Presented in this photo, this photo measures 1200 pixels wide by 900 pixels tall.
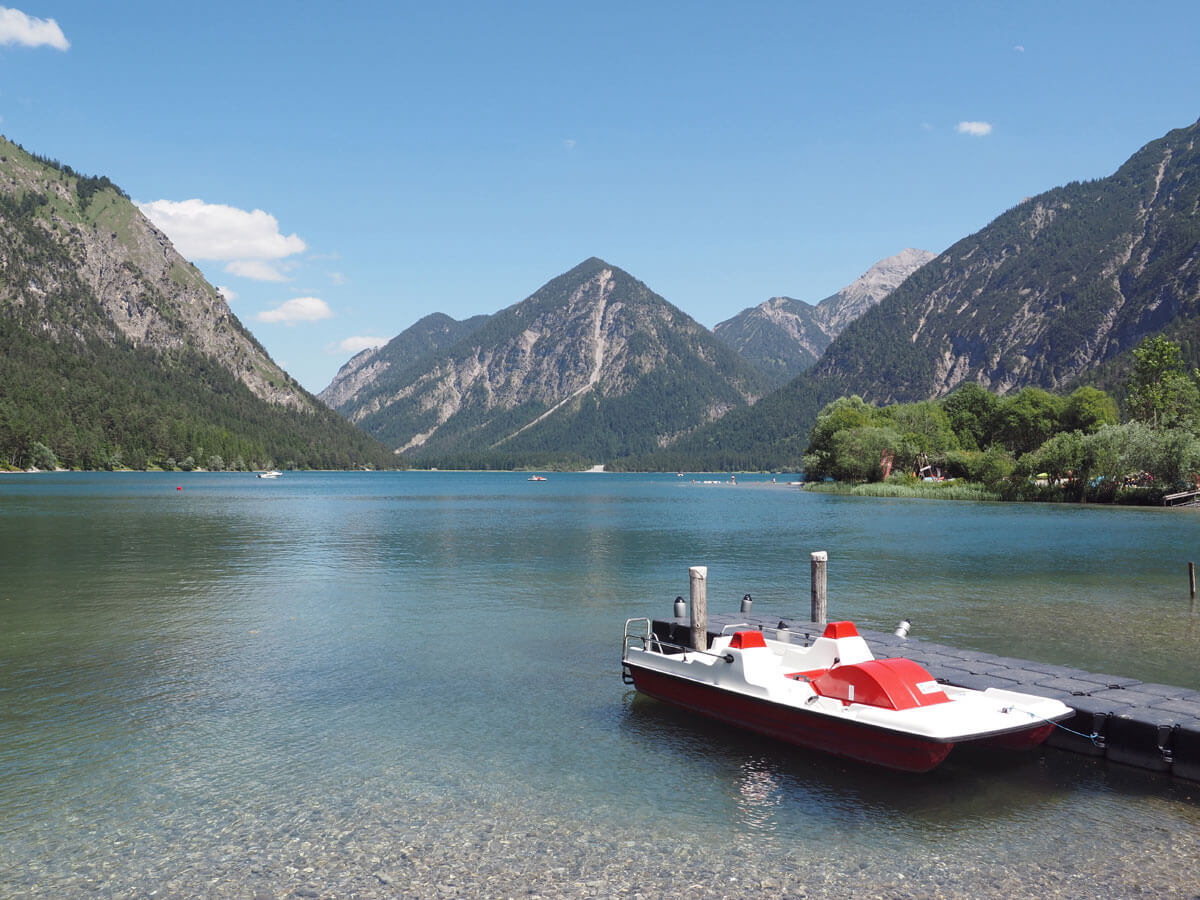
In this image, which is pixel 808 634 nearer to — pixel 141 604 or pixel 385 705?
pixel 385 705

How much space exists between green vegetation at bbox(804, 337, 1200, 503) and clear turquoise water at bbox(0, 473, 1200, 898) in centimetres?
8109

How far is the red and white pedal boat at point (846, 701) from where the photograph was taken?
61.8 feet

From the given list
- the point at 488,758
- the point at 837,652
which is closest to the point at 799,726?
the point at 837,652

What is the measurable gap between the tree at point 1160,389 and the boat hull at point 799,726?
148 metres

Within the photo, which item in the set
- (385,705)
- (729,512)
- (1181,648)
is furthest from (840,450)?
(385,705)

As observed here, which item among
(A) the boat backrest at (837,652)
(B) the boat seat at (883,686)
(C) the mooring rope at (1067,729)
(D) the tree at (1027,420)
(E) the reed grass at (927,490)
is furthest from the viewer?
(D) the tree at (1027,420)

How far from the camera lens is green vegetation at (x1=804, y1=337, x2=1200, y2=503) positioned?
120m

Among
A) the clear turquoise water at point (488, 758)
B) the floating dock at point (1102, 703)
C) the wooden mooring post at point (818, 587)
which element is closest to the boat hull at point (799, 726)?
the clear turquoise water at point (488, 758)

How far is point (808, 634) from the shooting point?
27.8 metres

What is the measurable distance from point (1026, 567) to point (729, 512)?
6456 cm

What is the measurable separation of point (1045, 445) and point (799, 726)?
130m

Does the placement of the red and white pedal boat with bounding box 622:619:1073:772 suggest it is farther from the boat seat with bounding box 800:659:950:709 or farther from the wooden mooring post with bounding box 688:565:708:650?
the wooden mooring post with bounding box 688:565:708:650

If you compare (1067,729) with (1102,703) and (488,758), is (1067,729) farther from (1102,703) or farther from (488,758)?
(488,758)

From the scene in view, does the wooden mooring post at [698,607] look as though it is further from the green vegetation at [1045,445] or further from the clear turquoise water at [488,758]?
the green vegetation at [1045,445]
